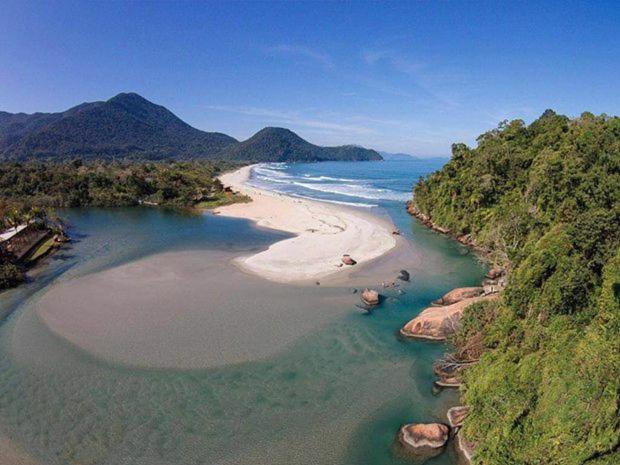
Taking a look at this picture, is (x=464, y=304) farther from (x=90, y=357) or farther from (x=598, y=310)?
(x=90, y=357)

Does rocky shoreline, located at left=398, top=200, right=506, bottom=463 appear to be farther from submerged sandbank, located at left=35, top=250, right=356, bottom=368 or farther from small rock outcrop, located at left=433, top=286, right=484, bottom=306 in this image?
submerged sandbank, located at left=35, top=250, right=356, bottom=368

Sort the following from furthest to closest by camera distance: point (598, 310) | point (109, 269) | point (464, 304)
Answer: point (109, 269) → point (464, 304) → point (598, 310)

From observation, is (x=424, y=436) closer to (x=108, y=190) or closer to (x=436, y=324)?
(x=436, y=324)

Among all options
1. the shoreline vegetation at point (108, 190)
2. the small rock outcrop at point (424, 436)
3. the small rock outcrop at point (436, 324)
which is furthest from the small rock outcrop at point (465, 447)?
the shoreline vegetation at point (108, 190)

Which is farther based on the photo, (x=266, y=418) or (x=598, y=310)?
(x=266, y=418)

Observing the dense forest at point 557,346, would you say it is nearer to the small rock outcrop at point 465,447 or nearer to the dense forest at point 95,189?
the small rock outcrop at point 465,447

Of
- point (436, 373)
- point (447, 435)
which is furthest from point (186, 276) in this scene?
point (447, 435)
